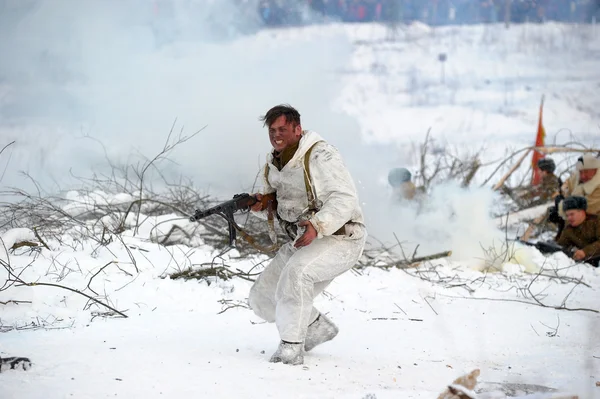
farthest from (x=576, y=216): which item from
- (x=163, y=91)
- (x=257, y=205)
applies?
(x=163, y=91)

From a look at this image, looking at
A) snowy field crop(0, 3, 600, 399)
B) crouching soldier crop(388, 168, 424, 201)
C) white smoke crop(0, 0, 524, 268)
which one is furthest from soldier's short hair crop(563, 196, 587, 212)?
crouching soldier crop(388, 168, 424, 201)

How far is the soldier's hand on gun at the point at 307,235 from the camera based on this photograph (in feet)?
12.7

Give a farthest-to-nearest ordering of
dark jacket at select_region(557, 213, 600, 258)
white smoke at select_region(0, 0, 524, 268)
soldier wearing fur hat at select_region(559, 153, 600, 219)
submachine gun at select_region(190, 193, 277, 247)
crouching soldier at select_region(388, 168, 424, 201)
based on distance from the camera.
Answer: white smoke at select_region(0, 0, 524, 268)
crouching soldier at select_region(388, 168, 424, 201)
soldier wearing fur hat at select_region(559, 153, 600, 219)
dark jacket at select_region(557, 213, 600, 258)
submachine gun at select_region(190, 193, 277, 247)

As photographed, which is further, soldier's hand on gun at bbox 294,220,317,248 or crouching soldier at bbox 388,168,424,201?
crouching soldier at bbox 388,168,424,201

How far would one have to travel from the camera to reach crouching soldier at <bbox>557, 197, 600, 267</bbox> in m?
8.62

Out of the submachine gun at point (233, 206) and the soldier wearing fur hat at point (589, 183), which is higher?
the submachine gun at point (233, 206)

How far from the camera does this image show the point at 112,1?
14750 mm

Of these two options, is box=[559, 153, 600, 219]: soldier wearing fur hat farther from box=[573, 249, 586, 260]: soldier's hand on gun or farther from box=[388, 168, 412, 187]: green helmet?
box=[388, 168, 412, 187]: green helmet

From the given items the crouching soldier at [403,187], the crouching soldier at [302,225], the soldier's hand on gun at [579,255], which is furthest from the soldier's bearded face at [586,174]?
the crouching soldier at [302,225]

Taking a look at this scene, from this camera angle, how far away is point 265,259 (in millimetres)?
6746

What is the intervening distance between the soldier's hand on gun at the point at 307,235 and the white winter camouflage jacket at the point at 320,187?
2 cm

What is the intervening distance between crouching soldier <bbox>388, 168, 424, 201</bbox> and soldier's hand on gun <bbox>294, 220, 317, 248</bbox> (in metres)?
5.99

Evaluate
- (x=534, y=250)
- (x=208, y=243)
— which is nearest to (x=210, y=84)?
(x=208, y=243)

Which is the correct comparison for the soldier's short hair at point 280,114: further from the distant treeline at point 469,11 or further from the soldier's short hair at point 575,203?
the distant treeline at point 469,11
